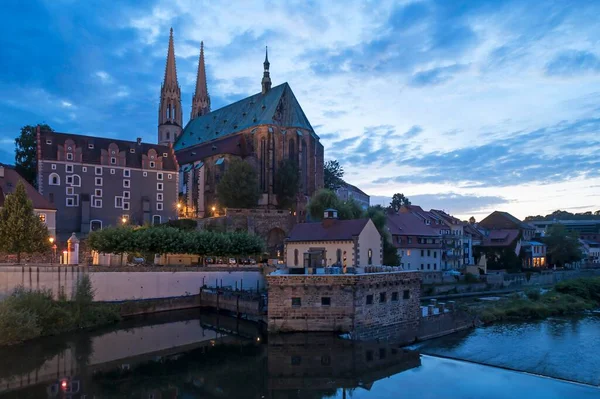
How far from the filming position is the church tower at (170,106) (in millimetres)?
118250

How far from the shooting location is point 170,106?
119m

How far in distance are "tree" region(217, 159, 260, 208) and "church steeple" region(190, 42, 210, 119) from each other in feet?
179

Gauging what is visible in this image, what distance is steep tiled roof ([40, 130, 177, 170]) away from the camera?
214 feet

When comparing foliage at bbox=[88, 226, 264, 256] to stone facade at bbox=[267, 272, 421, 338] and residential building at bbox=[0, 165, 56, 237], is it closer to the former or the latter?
residential building at bbox=[0, 165, 56, 237]

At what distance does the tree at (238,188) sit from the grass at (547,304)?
3510cm

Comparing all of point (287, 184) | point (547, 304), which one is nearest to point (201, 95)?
point (287, 184)

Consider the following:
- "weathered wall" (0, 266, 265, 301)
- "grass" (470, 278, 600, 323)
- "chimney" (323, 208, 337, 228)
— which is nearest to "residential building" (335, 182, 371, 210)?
"grass" (470, 278, 600, 323)

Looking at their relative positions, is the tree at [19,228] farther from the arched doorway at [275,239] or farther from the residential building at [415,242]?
the residential building at [415,242]

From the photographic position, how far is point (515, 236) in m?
82.8

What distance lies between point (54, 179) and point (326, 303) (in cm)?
4745

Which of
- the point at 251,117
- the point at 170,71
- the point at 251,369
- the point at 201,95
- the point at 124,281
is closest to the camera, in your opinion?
the point at 251,369

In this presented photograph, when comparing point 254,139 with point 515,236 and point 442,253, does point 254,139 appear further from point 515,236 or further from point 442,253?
point 515,236

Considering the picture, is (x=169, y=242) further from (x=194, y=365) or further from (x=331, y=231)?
(x=194, y=365)

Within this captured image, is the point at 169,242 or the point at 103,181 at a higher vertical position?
the point at 103,181
